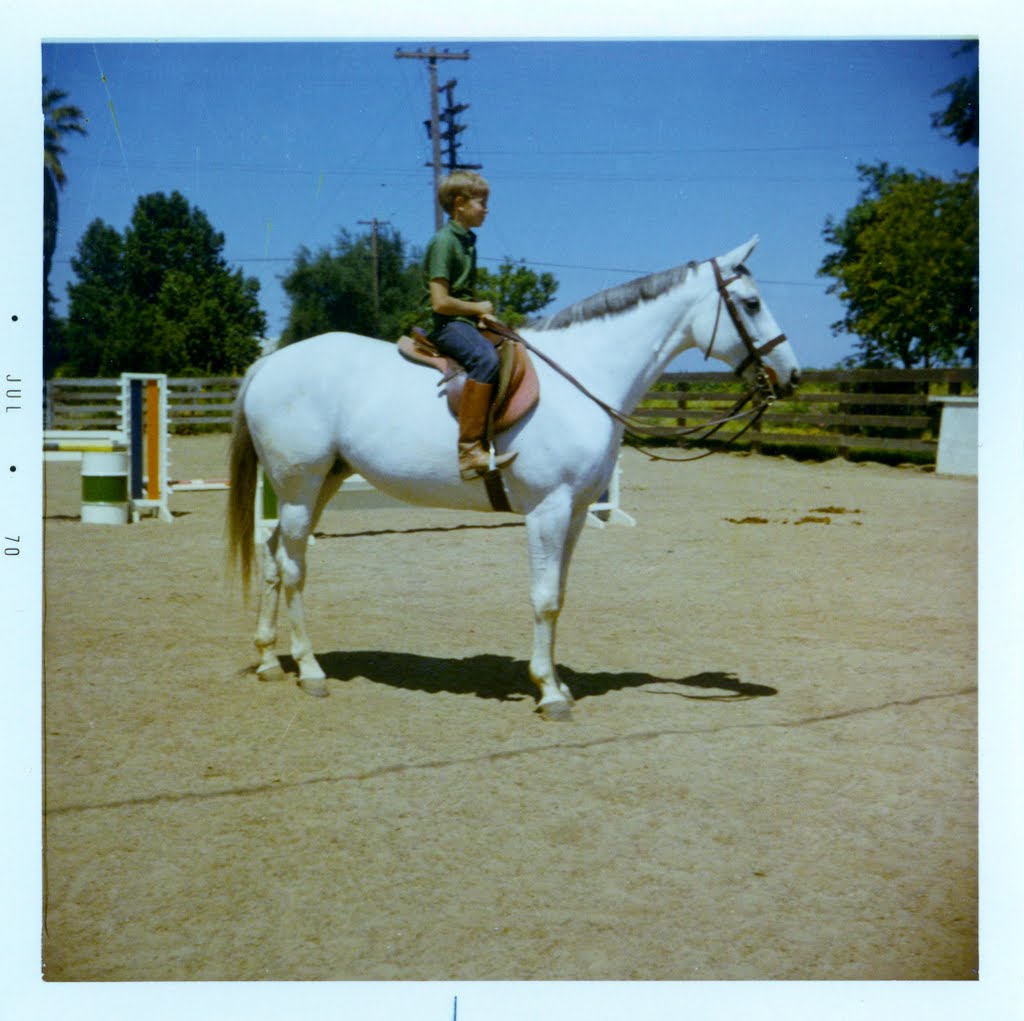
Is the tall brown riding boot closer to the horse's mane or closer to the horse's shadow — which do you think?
the horse's mane

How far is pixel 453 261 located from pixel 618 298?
752 millimetres

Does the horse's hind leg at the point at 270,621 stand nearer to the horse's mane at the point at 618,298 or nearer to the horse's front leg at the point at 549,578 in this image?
the horse's front leg at the point at 549,578

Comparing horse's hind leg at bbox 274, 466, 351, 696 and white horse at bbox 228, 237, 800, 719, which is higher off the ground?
white horse at bbox 228, 237, 800, 719

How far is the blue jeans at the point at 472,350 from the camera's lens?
4375mm

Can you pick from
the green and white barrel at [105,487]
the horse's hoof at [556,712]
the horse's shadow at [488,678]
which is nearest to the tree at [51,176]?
the horse's shadow at [488,678]

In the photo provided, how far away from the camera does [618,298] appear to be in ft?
15.3

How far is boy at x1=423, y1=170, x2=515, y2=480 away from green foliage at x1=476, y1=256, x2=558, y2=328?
801mm

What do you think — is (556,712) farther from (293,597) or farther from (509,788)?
(293,597)

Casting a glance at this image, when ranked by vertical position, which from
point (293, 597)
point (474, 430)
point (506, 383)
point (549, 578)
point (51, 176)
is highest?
point (51, 176)

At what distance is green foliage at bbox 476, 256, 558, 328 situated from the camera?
5997 mm

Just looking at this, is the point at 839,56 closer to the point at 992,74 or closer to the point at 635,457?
the point at 992,74


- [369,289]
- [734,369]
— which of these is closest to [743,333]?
[734,369]

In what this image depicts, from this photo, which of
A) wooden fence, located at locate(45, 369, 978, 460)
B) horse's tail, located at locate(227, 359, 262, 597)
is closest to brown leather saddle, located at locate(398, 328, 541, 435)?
horse's tail, located at locate(227, 359, 262, 597)

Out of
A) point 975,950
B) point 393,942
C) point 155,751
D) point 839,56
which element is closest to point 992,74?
point 839,56
